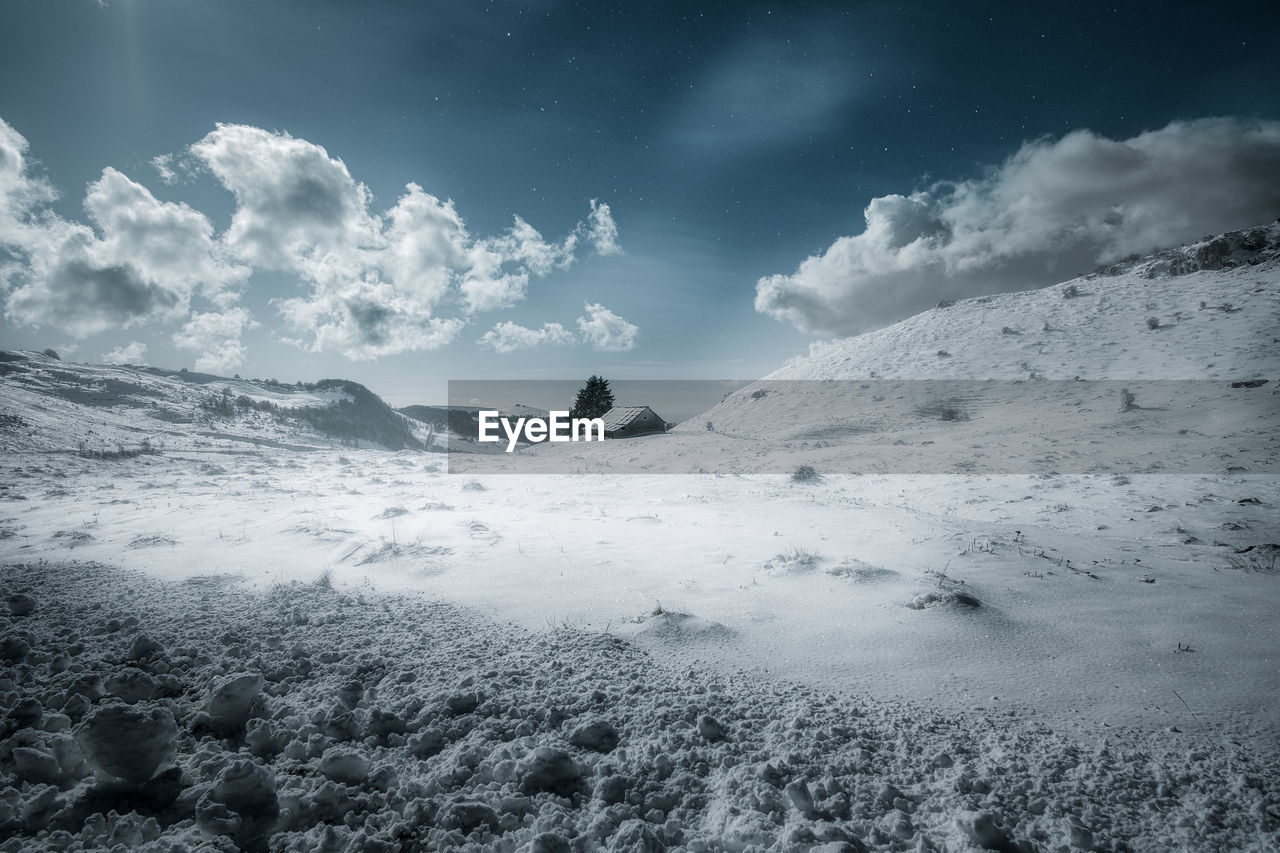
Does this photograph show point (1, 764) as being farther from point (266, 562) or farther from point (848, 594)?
point (848, 594)

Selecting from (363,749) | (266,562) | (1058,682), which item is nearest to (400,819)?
(363,749)

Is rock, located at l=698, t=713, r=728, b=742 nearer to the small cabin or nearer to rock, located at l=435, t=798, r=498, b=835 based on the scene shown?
rock, located at l=435, t=798, r=498, b=835

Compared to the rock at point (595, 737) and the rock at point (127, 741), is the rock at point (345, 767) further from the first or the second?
the rock at point (595, 737)

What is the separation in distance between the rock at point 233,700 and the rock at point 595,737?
5.53 feet

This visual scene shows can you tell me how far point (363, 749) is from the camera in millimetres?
2250

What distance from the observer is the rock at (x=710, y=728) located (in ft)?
7.48

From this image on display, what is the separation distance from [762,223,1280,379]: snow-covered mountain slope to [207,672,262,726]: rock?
28294 millimetres

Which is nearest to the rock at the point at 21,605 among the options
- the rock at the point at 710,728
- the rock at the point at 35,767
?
the rock at the point at 35,767

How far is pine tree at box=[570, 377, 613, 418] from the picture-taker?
49.3m

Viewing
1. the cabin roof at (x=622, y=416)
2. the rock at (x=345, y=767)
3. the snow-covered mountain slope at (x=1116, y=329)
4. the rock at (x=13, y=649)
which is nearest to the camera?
the rock at (x=345, y=767)

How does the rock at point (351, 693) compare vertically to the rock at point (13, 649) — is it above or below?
below

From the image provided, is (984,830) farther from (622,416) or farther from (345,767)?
(622,416)

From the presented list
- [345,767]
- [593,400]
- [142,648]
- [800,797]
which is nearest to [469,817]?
[345,767]

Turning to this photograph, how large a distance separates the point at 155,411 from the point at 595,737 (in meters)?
33.1
